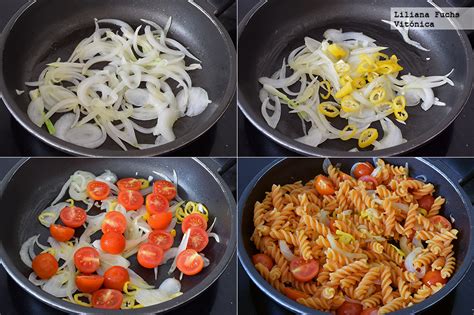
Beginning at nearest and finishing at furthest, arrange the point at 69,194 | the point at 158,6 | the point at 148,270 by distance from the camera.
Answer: the point at 148,270, the point at 69,194, the point at 158,6

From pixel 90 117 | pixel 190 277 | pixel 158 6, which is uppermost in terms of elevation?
pixel 158 6

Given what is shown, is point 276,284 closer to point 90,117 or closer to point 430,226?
point 430,226

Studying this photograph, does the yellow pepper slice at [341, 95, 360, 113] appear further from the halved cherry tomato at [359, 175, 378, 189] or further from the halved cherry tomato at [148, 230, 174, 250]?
the halved cherry tomato at [148, 230, 174, 250]

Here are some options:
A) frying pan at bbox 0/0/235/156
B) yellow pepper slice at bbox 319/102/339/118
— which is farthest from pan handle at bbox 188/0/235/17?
yellow pepper slice at bbox 319/102/339/118

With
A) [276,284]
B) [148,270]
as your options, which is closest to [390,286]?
[276,284]

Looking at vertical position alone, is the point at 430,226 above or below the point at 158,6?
below

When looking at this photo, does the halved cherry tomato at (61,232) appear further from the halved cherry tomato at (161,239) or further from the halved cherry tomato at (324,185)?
the halved cherry tomato at (324,185)
